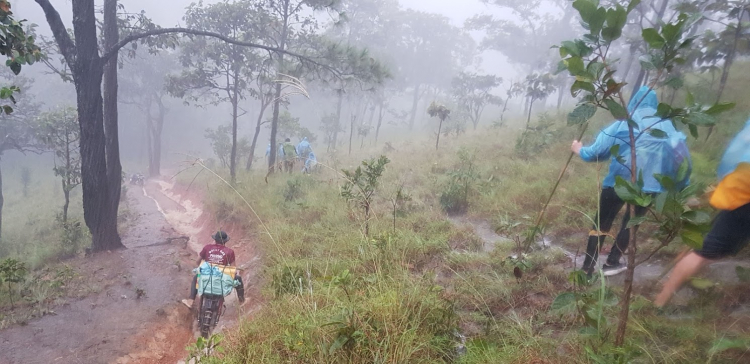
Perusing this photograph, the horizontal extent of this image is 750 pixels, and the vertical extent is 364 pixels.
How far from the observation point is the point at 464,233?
409 centimetres

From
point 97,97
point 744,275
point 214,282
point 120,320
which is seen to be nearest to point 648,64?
point 744,275

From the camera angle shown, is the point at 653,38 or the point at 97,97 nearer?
the point at 653,38

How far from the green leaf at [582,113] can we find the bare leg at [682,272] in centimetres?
122

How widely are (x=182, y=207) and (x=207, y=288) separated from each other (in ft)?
30.5

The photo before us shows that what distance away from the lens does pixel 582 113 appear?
153cm

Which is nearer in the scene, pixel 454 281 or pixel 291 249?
pixel 454 281

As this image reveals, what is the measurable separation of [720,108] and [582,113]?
0.43 m

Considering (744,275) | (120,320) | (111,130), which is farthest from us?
(111,130)

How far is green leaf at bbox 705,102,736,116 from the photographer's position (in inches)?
47.2

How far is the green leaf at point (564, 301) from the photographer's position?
5.19ft

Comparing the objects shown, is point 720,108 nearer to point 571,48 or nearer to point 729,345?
point 571,48

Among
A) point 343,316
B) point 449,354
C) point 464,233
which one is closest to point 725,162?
point 449,354

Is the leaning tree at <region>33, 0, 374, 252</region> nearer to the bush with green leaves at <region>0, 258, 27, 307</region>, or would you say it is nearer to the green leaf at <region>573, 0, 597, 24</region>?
the bush with green leaves at <region>0, 258, 27, 307</region>

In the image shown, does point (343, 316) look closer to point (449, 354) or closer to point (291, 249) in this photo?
point (449, 354)
